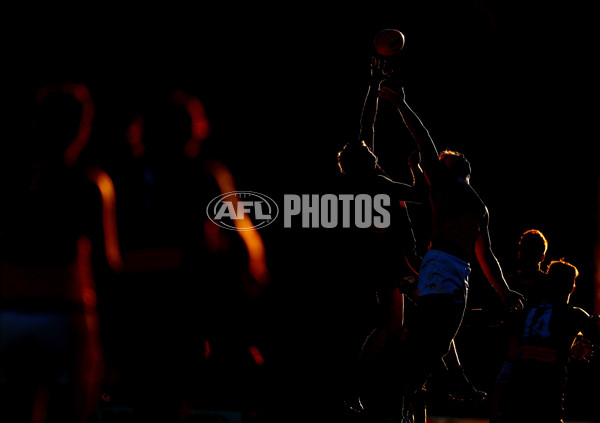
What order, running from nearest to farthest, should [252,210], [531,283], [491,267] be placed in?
[491,267] → [531,283] → [252,210]

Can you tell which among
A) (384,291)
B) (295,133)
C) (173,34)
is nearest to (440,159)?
(384,291)

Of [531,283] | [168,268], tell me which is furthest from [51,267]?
[531,283]

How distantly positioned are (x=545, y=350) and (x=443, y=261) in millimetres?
867

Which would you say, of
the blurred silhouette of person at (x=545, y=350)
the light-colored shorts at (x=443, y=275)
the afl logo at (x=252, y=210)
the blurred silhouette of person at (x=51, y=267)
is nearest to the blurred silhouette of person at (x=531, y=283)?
the blurred silhouette of person at (x=545, y=350)

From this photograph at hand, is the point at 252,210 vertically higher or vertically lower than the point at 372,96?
lower

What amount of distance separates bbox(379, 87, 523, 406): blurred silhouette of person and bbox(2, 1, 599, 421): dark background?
2.80 metres

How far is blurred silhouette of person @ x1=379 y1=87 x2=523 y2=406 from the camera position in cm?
392

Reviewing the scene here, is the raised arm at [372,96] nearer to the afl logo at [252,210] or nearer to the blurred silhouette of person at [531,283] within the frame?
the blurred silhouette of person at [531,283]

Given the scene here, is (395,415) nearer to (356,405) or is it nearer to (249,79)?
(356,405)

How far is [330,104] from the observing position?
7262mm

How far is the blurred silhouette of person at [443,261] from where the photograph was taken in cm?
392

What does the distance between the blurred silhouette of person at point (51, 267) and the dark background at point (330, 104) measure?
3.75 meters

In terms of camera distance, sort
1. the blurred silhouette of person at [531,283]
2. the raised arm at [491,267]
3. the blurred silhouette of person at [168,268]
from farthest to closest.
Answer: the blurred silhouette of person at [531,283] → the raised arm at [491,267] → the blurred silhouette of person at [168,268]

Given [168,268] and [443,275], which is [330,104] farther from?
[168,268]
